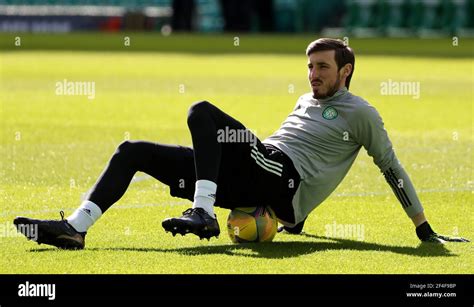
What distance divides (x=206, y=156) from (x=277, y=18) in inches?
2116

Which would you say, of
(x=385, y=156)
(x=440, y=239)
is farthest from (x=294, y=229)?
(x=440, y=239)

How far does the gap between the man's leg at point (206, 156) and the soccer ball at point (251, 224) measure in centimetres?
49

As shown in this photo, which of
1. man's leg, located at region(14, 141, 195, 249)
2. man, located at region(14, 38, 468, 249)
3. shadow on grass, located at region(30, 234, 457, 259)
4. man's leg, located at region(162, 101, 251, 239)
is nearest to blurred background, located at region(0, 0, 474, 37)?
man, located at region(14, 38, 468, 249)

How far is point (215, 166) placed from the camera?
9.45 m

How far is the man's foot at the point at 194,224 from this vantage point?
8945mm

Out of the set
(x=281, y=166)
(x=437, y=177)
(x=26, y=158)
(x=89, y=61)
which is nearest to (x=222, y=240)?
(x=281, y=166)

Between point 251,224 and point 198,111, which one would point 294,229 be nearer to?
point 251,224

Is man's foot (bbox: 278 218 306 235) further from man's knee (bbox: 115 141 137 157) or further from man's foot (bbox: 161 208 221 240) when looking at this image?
man's knee (bbox: 115 141 137 157)

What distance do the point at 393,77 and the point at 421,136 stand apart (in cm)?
1206

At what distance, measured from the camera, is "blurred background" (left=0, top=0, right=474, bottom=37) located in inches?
2250

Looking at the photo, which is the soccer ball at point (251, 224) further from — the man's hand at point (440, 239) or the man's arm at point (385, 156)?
the man's hand at point (440, 239)

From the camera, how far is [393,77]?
3102 cm

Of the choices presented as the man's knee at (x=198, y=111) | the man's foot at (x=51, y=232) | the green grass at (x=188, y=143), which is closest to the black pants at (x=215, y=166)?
the man's knee at (x=198, y=111)
